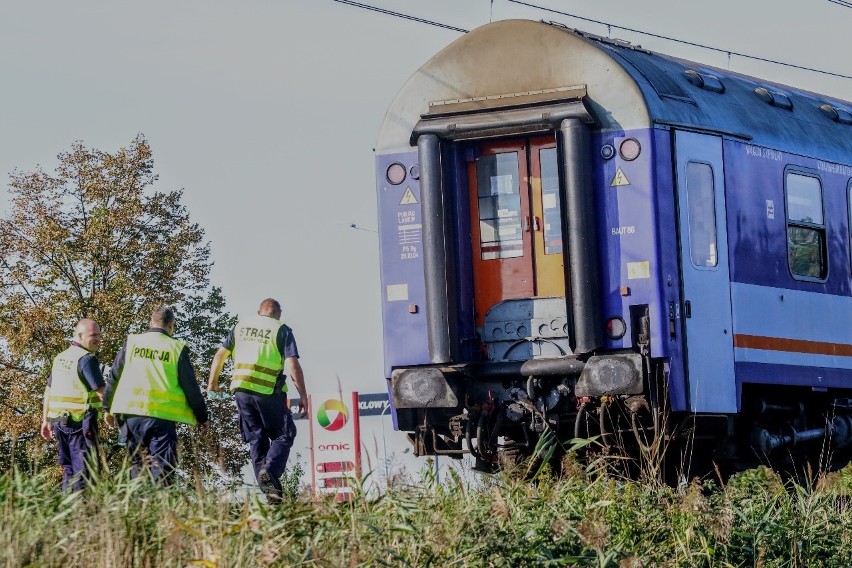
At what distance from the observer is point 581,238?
1205cm

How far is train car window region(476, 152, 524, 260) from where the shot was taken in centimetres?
1259

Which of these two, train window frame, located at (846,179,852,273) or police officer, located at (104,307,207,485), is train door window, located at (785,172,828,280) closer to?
train window frame, located at (846,179,852,273)

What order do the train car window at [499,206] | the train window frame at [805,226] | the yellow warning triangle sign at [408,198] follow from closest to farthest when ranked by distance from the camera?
the train car window at [499,206], the yellow warning triangle sign at [408,198], the train window frame at [805,226]

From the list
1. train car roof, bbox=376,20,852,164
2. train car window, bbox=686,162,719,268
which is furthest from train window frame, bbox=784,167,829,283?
train car window, bbox=686,162,719,268

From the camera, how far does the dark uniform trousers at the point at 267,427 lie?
1206cm

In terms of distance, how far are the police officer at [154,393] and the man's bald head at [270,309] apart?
88 cm

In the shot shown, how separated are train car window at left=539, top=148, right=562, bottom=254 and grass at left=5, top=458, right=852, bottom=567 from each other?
105 inches

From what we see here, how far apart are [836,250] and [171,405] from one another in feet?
20.7

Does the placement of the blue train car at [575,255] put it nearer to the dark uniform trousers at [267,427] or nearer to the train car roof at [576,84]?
the train car roof at [576,84]

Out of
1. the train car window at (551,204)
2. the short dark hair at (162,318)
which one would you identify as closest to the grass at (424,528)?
the train car window at (551,204)

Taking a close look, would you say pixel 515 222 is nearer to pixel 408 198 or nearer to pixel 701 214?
pixel 408 198

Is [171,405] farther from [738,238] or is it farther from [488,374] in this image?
[738,238]

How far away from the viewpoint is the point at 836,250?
569 inches

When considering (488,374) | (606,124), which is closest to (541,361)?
(488,374)
